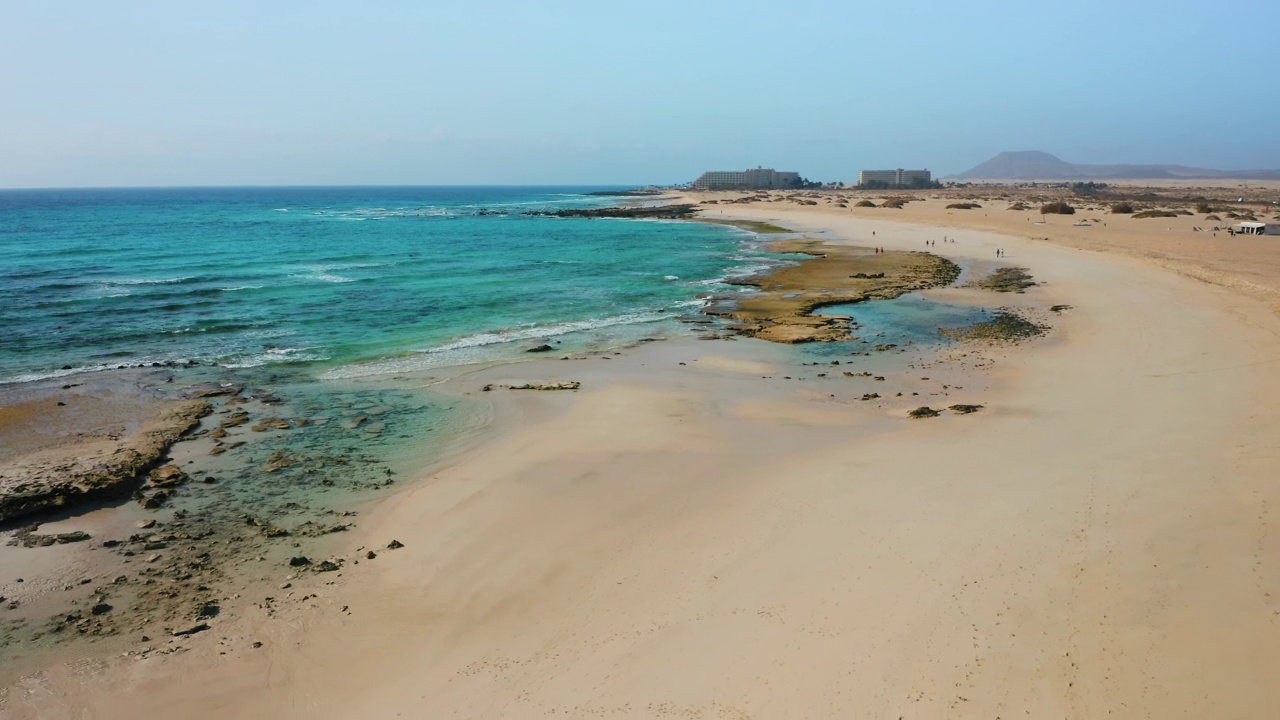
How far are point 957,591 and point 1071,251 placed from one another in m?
38.8

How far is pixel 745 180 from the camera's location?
16625 centimetres

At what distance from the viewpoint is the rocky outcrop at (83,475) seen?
11477 mm

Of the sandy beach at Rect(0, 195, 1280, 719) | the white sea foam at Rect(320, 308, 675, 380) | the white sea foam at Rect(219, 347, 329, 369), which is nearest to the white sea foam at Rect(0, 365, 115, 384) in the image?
the white sea foam at Rect(219, 347, 329, 369)

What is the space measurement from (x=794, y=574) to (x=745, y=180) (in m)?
165

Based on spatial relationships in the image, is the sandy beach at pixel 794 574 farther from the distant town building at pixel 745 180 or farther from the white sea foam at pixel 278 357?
the distant town building at pixel 745 180

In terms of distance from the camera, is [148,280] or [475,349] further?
[148,280]

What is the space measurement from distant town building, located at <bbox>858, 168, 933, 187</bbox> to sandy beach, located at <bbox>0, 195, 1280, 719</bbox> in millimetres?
146561

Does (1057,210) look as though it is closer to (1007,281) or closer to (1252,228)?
(1252,228)

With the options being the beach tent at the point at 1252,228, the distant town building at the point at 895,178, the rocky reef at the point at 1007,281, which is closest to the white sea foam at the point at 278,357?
the rocky reef at the point at 1007,281

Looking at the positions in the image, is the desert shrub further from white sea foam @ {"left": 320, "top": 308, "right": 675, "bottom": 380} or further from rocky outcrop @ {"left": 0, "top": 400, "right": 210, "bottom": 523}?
rocky outcrop @ {"left": 0, "top": 400, "right": 210, "bottom": 523}

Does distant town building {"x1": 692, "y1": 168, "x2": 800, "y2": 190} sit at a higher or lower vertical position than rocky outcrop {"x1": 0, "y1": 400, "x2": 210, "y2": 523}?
higher

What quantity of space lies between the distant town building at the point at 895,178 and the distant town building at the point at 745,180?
812 inches

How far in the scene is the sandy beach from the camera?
7148 millimetres

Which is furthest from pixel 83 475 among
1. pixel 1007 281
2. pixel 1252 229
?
pixel 1252 229
